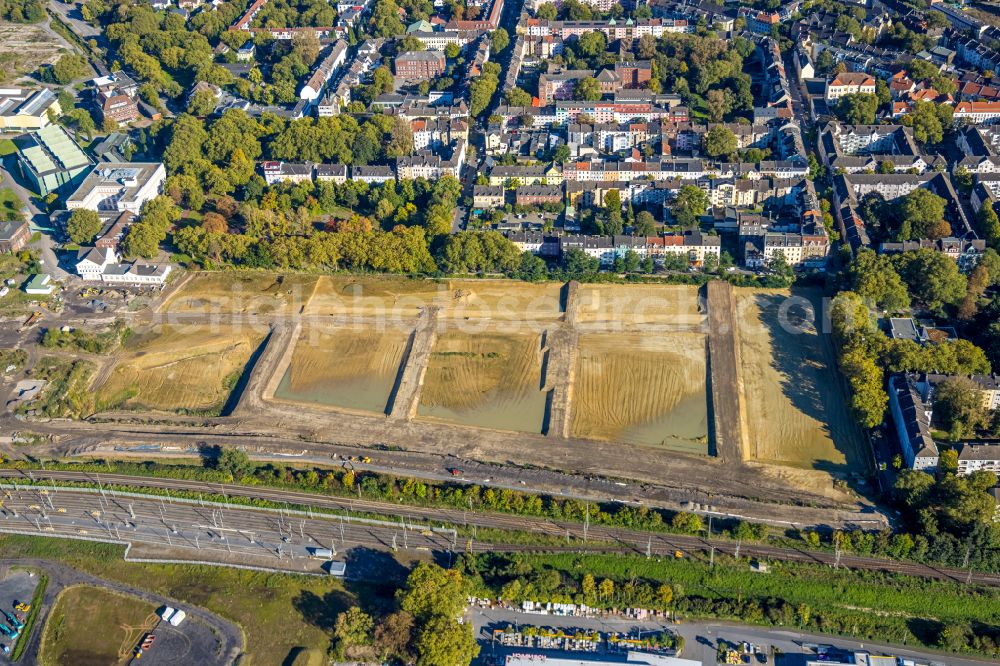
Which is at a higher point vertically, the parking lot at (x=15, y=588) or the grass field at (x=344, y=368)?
the grass field at (x=344, y=368)

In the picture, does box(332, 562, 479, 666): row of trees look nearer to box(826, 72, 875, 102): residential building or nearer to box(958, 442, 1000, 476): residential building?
box(958, 442, 1000, 476): residential building

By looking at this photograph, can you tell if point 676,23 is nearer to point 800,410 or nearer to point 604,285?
point 604,285

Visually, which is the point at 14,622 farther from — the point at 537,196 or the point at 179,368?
the point at 537,196

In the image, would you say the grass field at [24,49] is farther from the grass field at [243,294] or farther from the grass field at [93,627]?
the grass field at [93,627]

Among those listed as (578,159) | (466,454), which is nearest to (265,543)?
(466,454)

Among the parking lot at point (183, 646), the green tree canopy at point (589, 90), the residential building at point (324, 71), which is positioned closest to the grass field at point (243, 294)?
the parking lot at point (183, 646)

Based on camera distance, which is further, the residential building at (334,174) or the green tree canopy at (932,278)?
the residential building at (334,174)

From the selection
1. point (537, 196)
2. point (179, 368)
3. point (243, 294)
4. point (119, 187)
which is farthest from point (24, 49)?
point (537, 196)
